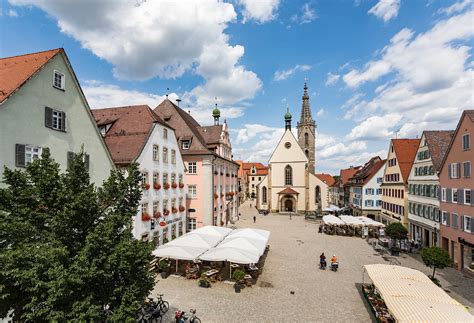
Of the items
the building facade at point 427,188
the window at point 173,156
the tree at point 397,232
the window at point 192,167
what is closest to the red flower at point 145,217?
the window at point 173,156

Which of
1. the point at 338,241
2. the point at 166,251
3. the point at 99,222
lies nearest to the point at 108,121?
the point at 166,251

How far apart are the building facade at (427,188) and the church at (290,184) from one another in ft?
87.1

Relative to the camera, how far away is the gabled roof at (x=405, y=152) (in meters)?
32.4

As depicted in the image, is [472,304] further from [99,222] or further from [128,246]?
[99,222]

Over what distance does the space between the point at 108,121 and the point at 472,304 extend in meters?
29.1

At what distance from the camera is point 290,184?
57.9 m

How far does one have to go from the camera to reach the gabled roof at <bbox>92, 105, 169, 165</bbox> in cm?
2092

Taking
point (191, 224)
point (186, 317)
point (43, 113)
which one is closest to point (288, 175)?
point (191, 224)

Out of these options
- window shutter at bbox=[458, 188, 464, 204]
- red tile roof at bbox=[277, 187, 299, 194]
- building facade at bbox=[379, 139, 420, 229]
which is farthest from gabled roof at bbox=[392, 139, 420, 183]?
red tile roof at bbox=[277, 187, 299, 194]

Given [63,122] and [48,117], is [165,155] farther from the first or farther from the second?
[48,117]

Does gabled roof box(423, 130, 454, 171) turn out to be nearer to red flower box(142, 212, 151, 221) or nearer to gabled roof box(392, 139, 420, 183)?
gabled roof box(392, 139, 420, 183)

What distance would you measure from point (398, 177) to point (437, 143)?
8.32 m

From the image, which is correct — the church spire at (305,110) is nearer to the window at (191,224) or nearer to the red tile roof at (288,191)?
the red tile roof at (288,191)

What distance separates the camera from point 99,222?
8.05m
